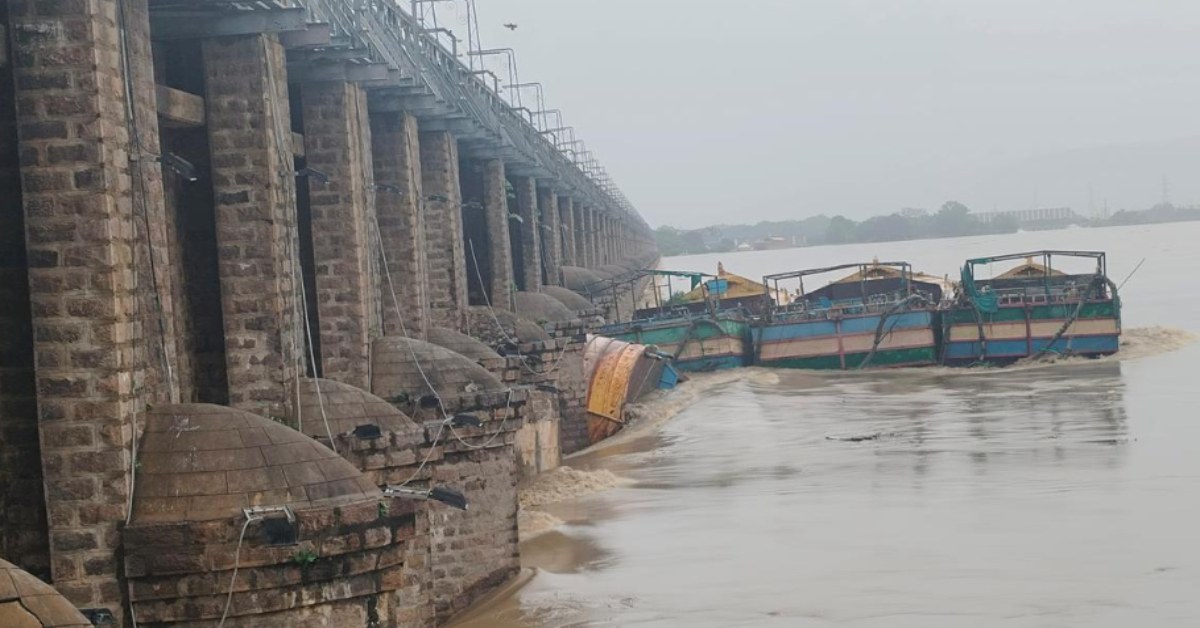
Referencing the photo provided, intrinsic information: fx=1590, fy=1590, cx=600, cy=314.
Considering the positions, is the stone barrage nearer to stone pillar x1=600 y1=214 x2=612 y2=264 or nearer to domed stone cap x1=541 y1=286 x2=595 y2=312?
domed stone cap x1=541 y1=286 x2=595 y2=312

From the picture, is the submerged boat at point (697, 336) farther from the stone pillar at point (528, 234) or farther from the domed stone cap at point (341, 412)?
the domed stone cap at point (341, 412)

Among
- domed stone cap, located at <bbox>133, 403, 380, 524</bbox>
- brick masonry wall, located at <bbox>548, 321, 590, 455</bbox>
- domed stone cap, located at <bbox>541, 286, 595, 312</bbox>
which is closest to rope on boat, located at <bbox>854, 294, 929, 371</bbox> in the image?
domed stone cap, located at <bbox>541, 286, 595, 312</bbox>

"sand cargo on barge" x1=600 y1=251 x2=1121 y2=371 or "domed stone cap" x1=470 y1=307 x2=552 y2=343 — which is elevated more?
"domed stone cap" x1=470 y1=307 x2=552 y2=343

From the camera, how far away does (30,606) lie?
25.4 ft

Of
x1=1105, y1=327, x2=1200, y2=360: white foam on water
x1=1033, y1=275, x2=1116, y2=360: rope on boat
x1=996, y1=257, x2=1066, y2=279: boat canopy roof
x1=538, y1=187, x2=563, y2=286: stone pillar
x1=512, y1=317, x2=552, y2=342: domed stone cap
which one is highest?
x1=538, y1=187, x2=563, y2=286: stone pillar

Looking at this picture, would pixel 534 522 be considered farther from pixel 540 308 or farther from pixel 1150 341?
pixel 1150 341

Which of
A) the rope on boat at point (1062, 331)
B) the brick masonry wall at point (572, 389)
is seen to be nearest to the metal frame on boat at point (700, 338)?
the rope on boat at point (1062, 331)

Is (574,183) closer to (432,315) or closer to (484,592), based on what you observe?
(432,315)

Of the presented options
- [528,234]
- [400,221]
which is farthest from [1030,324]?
[400,221]

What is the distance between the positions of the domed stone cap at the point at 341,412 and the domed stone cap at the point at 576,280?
3163 cm

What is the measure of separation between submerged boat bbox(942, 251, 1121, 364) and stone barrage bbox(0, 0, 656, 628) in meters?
23.1

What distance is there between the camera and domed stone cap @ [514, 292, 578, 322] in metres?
33.3

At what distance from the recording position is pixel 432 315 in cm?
2492

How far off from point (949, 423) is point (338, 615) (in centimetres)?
2468
